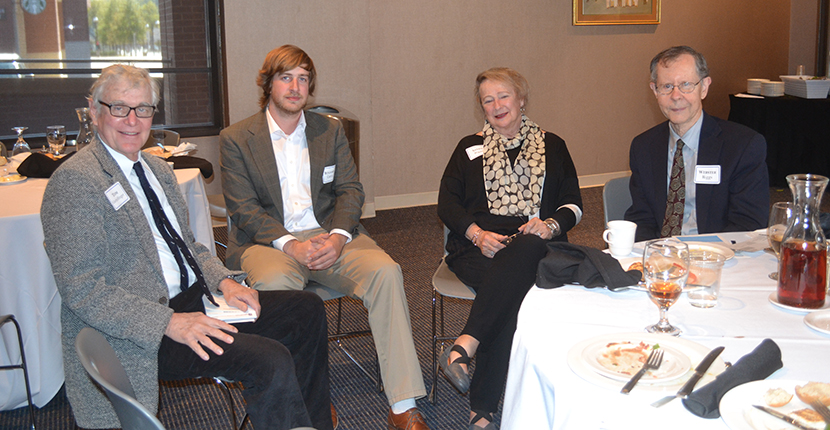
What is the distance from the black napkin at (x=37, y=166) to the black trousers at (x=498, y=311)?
6.78 feet

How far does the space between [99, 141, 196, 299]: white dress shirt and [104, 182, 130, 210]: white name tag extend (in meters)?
0.09

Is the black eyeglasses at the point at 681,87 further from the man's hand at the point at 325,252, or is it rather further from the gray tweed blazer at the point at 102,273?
the gray tweed blazer at the point at 102,273

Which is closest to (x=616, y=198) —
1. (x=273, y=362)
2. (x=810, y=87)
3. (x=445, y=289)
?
(x=445, y=289)

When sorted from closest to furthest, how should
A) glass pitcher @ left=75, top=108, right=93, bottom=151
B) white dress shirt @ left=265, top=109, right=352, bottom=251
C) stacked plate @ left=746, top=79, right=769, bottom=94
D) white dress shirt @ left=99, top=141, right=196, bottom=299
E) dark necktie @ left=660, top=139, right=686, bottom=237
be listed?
white dress shirt @ left=99, top=141, right=196, bottom=299 < dark necktie @ left=660, top=139, right=686, bottom=237 < white dress shirt @ left=265, top=109, right=352, bottom=251 < glass pitcher @ left=75, top=108, right=93, bottom=151 < stacked plate @ left=746, top=79, right=769, bottom=94

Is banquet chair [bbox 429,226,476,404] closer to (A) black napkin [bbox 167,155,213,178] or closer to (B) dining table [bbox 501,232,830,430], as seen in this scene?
(B) dining table [bbox 501,232,830,430]

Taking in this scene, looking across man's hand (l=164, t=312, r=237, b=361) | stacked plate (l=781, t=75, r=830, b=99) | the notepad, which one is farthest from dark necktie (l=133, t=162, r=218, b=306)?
stacked plate (l=781, t=75, r=830, b=99)

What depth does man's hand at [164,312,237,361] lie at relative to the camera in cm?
178

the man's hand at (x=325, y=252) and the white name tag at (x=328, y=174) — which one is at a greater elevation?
the white name tag at (x=328, y=174)

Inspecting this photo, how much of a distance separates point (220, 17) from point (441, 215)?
3209mm

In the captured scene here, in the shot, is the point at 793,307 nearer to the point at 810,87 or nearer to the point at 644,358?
the point at 644,358

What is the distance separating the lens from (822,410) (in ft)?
3.19

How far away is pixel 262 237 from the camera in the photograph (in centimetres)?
260

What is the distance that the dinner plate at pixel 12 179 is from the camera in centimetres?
286

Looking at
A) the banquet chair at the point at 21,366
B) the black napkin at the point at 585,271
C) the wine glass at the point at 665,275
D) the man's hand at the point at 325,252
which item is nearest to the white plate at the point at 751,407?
the wine glass at the point at 665,275
